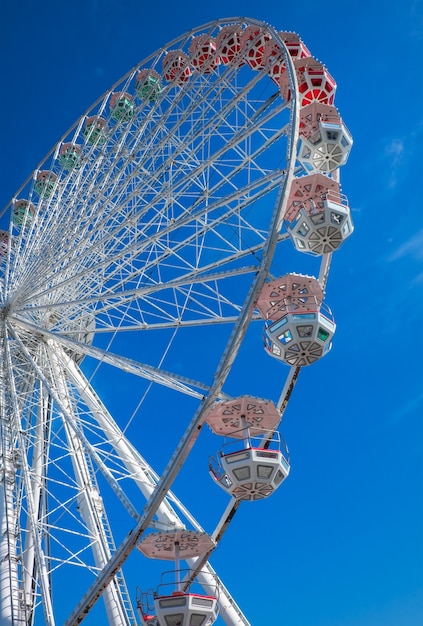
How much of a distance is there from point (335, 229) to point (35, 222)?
11.0 meters

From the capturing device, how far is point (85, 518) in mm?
A: 14141

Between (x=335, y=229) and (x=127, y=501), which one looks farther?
(x=335, y=229)

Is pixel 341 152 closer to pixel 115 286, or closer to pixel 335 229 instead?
pixel 335 229

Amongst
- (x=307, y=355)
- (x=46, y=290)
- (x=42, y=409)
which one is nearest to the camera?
(x=307, y=355)

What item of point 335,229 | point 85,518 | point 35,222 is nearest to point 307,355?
point 335,229

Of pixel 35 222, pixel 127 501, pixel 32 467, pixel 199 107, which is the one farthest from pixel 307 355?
pixel 35 222

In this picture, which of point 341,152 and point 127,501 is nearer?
point 127,501

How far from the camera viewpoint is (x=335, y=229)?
14.4m

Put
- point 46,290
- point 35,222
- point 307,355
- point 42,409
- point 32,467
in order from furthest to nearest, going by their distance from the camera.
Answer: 1. point 35,222
2. point 46,290
3. point 42,409
4. point 32,467
5. point 307,355

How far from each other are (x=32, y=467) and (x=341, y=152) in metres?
10.1

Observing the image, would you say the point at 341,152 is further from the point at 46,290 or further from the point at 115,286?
the point at 46,290

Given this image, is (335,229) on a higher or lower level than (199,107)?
lower

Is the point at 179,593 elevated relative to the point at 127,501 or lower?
lower

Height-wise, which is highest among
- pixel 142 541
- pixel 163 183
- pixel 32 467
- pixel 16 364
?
pixel 163 183
